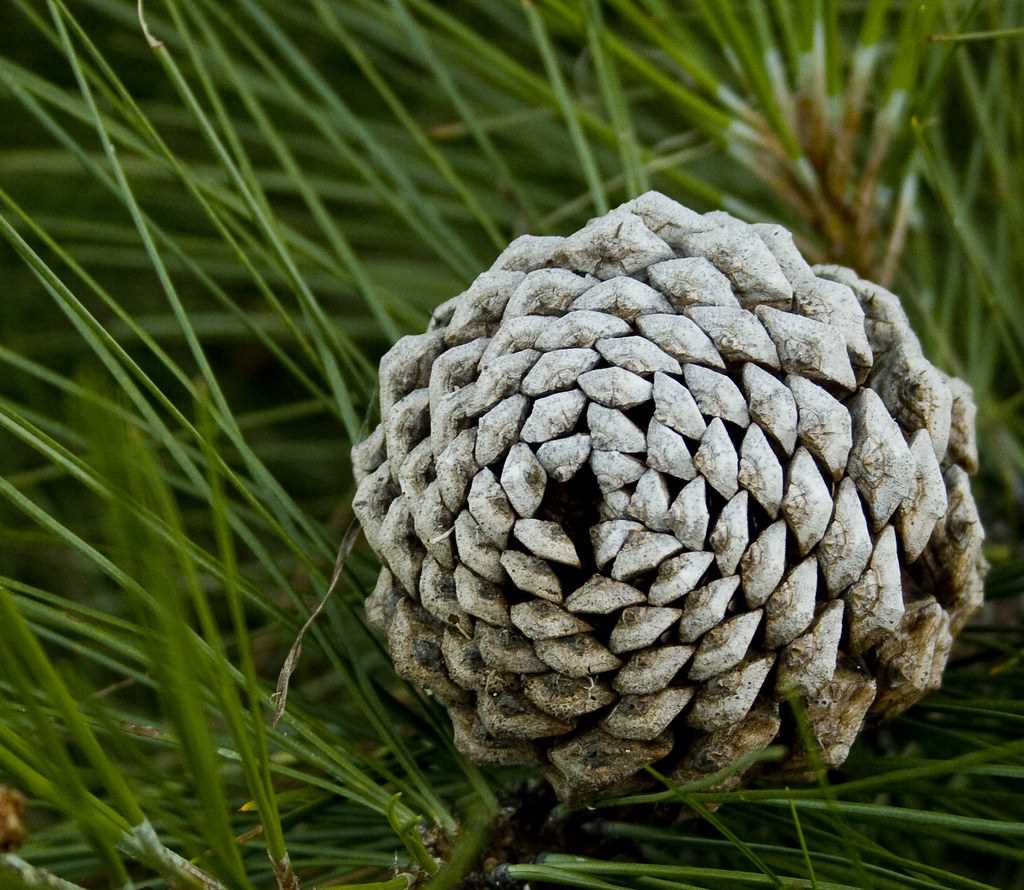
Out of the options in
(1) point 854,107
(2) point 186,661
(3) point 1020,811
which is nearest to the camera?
(2) point 186,661

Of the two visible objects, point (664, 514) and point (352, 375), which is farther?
point (352, 375)

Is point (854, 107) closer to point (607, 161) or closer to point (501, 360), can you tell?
point (607, 161)

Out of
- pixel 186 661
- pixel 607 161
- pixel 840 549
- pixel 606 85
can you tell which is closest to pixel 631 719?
pixel 840 549
